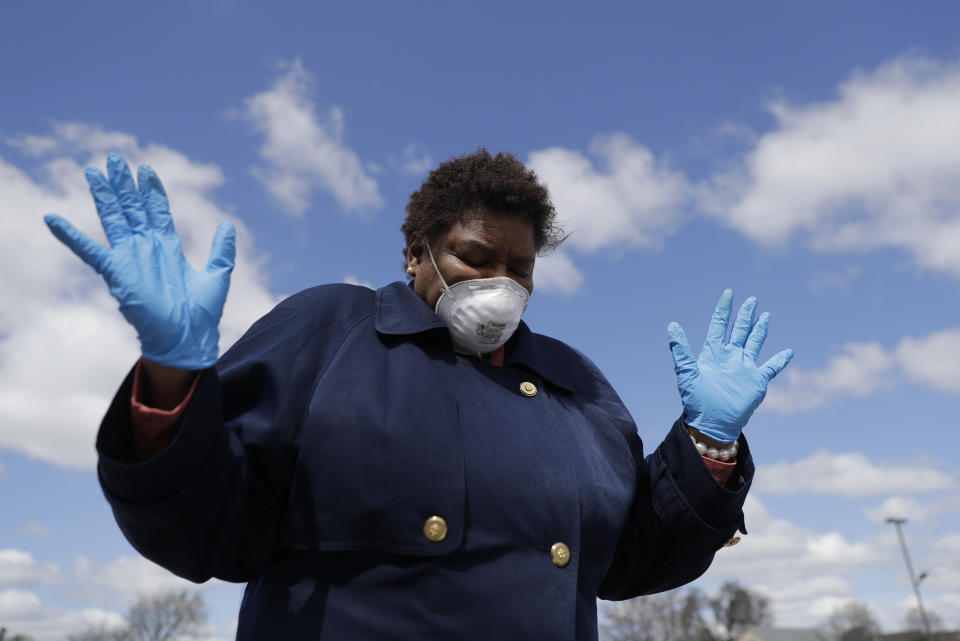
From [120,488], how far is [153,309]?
451 mm

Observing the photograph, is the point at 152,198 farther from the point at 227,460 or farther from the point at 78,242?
the point at 227,460

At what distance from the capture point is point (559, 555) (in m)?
2.35

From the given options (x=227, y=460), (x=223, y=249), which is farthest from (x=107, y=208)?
(x=227, y=460)

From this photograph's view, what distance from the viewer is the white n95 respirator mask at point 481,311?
2.76 metres

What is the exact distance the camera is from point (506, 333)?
2.82m

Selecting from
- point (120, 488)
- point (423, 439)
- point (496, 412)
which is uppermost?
point (496, 412)

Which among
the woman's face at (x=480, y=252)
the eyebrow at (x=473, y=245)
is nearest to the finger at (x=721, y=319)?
the woman's face at (x=480, y=252)

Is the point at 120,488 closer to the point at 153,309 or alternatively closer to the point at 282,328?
the point at 153,309

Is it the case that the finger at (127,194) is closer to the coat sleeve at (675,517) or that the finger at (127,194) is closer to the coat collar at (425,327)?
the coat collar at (425,327)

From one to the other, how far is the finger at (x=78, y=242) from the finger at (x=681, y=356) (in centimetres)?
200

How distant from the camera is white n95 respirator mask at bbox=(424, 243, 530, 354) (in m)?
2.76

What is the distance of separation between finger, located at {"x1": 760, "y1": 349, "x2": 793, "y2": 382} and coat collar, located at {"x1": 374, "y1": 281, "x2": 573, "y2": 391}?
2.44 feet

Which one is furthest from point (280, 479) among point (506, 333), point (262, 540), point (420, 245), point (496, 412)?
point (420, 245)

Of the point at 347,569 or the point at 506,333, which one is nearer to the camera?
the point at 347,569
